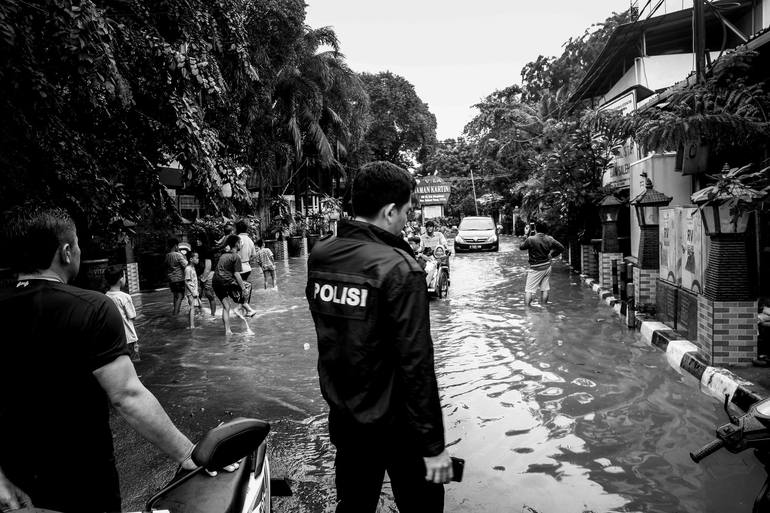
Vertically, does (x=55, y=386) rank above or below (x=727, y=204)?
below

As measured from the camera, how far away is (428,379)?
2234 millimetres

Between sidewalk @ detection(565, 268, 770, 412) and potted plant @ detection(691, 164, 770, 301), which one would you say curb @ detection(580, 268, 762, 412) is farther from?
potted plant @ detection(691, 164, 770, 301)

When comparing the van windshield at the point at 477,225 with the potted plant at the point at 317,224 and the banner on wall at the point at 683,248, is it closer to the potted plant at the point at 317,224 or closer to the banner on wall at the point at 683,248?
the potted plant at the point at 317,224

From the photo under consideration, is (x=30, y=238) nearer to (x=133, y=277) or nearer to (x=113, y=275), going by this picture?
(x=113, y=275)

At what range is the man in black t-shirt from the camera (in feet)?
6.67

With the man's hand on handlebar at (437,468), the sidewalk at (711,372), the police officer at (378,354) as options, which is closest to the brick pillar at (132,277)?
the sidewalk at (711,372)

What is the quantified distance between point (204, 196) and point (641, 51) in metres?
14.5

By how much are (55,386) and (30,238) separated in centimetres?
57

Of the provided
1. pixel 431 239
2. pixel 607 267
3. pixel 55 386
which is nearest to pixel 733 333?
pixel 55 386

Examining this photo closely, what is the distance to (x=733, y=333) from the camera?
594 cm

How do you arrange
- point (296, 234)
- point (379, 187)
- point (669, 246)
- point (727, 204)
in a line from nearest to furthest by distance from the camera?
point (379, 187)
point (727, 204)
point (669, 246)
point (296, 234)

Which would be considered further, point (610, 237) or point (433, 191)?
point (433, 191)

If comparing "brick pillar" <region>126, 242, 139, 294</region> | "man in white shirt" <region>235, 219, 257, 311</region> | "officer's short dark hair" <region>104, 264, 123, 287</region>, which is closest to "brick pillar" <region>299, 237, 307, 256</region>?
"brick pillar" <region>126, 242, 139, 294</region>

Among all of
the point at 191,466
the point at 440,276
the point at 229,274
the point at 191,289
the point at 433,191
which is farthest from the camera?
the point at 433,191
